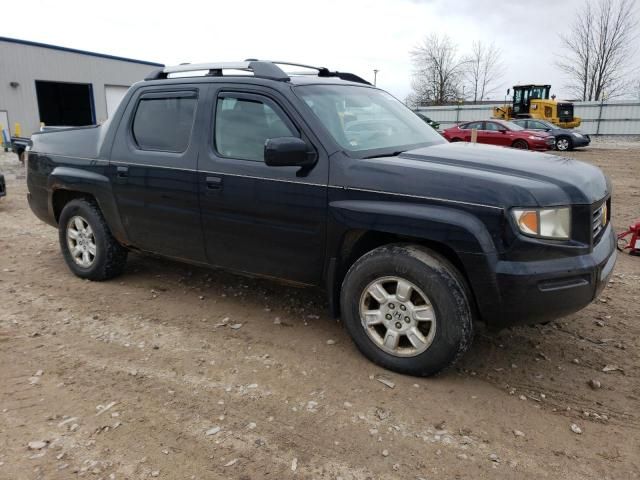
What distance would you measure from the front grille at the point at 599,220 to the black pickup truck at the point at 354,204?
0.8 inches

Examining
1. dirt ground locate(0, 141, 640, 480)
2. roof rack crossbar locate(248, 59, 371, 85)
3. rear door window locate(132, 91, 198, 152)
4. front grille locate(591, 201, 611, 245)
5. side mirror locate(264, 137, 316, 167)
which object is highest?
roof rack crossbar locate(248, 59, 371, 85)

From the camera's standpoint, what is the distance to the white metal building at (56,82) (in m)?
25.3

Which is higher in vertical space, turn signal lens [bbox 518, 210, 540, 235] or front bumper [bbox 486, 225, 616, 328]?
turn signal lens [bbox 518, 210, 540, 235]

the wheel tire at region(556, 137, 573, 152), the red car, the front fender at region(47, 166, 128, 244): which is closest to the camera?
the front fender at region(47, 166, 128, 244)

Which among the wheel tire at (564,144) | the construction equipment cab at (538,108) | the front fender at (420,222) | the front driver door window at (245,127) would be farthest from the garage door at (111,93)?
the front fender at (420,222)

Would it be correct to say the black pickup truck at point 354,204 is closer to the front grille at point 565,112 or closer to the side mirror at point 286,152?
the side mirror at point 286,152

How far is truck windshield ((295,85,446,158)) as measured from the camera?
3.53 meters

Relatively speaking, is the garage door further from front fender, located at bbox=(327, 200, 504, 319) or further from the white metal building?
front fender, located at bbox=(327, 200, 504, 319)

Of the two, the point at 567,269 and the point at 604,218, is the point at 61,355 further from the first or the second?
the point at 604,218

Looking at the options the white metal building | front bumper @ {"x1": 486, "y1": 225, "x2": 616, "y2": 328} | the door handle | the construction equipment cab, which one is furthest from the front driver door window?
the construction equipment cab

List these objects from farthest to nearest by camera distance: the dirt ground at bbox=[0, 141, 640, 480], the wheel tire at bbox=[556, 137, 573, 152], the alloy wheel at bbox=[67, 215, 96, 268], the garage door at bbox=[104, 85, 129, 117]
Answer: the garage door at bbox=[104, 85, 129, 117], the wheel tire at bbox=[556, 137, 573, 152], the alloy wheel at bbox=[67, 215, 96, 268], the dirt ground at bbox=[0, 141, 640, 480]

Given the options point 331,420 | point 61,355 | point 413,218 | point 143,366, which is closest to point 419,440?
point 331,420

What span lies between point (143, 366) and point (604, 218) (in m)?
3.25

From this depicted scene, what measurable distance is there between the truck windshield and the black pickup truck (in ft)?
0.05
